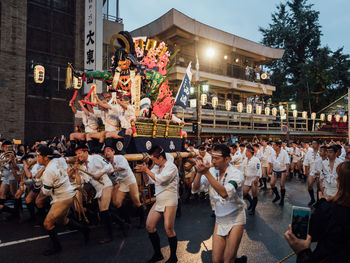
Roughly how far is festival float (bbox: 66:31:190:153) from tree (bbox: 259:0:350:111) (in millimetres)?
30969

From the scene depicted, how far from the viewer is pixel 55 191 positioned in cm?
448

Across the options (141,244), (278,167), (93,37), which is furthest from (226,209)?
(93,37)

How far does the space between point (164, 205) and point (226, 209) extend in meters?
1.18

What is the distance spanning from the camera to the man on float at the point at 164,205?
403cm

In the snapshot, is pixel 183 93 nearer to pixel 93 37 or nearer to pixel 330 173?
pixel 330 173

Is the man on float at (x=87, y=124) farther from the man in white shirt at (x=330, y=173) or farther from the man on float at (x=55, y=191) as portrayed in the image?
the man in white shirt at (x=330, y=173)

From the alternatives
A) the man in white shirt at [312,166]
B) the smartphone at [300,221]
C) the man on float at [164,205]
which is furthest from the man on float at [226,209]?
the man in white shirt at [312,166]

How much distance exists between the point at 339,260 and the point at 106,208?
14.3 ft

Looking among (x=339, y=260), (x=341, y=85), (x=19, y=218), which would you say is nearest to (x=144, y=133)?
(x=19, y=218)

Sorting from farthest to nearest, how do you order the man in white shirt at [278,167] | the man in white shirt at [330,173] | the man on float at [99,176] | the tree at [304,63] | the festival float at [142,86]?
the tree at [304,63]
the man in white shirt at [278,167]
the festival float at [142,86]
the man in white shirt at [330,173]
the man on float at [99,176]

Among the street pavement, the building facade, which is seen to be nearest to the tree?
the building facade

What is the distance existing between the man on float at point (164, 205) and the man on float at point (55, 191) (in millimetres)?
1605

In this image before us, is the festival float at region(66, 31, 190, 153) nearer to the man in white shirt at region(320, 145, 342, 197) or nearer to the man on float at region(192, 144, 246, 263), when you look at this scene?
the man on float at region(192, 144, 246, 263)

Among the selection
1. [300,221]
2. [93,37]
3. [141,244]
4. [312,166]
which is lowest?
[141,244]
